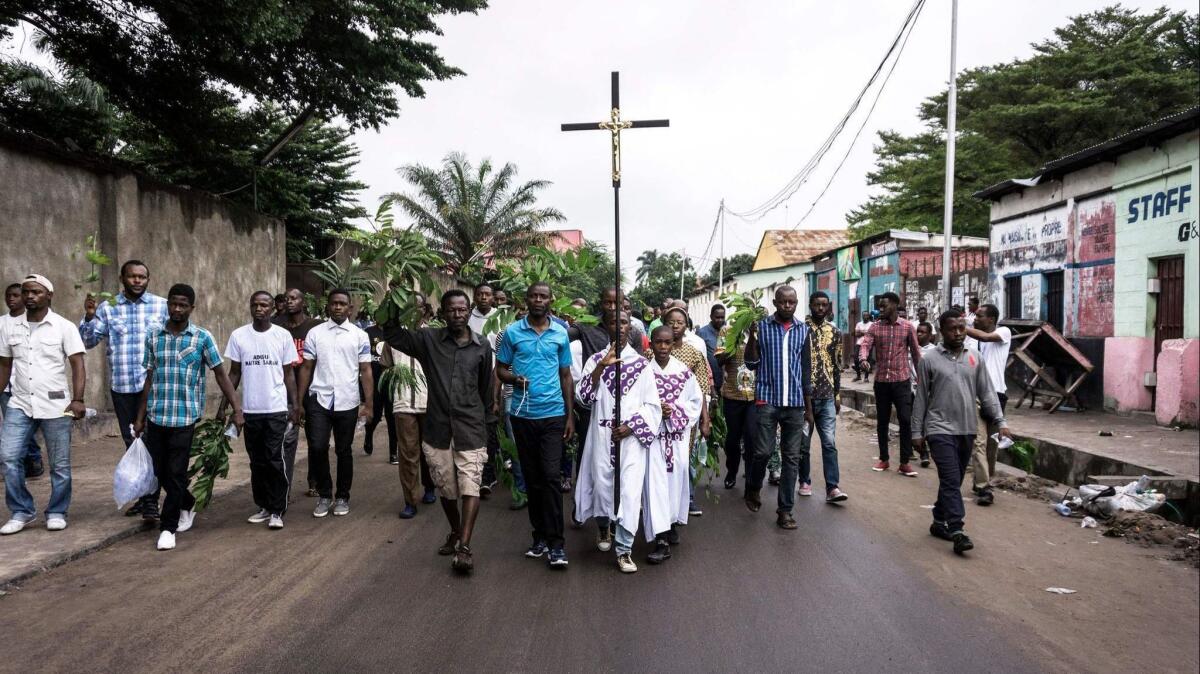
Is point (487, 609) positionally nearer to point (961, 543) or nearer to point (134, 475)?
point (134, 475)

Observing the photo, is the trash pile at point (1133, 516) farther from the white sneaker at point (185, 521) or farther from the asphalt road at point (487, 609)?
the white sneaker at point (185, 521)

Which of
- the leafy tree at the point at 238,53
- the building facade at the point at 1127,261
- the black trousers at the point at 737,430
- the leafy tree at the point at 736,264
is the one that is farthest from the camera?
the leafy tree at the point at 736,264

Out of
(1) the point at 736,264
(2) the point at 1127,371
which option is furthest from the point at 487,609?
(1) the point at 736,264

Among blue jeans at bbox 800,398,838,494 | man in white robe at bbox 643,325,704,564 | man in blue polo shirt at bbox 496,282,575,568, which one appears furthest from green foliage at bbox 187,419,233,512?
blue jeans at bbox 800,398,838,494

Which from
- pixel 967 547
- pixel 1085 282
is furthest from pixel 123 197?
pixel 1085 282

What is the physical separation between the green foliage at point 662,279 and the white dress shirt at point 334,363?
5646 centimetres

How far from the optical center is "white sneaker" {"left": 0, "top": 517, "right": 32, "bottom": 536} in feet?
18.9

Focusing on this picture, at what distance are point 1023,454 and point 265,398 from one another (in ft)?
26.8

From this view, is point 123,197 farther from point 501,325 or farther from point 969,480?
point 969,480

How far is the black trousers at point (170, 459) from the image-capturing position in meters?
5.75

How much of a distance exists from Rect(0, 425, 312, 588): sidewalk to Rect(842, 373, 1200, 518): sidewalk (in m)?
8.64

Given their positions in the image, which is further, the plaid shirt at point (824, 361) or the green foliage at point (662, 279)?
the green foliage at point (662, 279)

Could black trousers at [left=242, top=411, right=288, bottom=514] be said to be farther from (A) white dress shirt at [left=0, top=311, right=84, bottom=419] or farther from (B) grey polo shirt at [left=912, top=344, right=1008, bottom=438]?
(B) grey polo shirt at [left=912, top=344, right=1008, bottom=438]

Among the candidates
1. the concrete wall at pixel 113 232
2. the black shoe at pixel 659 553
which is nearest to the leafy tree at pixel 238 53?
the concrete wall at pixel 113 232
